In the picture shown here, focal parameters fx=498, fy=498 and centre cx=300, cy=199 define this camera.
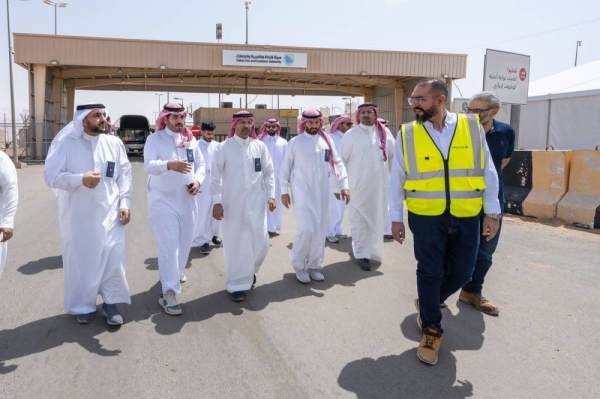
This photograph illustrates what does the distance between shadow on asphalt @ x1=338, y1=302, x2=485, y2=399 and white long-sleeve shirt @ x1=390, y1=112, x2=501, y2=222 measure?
39.1 inches

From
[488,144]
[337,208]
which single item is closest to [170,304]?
[488,144]

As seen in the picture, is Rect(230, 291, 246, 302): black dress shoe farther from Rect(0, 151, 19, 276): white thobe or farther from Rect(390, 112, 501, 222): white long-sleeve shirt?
Rect(0, 151, 19, 276): white thobe

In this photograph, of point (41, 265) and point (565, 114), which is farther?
point (565, 114)

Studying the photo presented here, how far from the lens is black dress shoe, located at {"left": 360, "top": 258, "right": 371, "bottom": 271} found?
5773 millimetres

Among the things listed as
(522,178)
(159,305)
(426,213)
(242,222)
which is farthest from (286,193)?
(522,178)

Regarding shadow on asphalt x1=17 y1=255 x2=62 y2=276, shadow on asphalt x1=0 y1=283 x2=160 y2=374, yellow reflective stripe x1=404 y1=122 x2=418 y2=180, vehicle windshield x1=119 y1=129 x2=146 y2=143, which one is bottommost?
shadow on asphalt x1=0 y1=283 x2=160 y2=374

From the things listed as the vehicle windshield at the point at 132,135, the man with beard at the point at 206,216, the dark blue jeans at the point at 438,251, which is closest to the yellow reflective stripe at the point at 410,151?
the dark blue jeans at the point at 438,251

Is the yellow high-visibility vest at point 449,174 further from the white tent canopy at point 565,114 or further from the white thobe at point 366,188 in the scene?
the white tent canopy at point 565,114

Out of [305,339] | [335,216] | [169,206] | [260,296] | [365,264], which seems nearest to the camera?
[305,339]

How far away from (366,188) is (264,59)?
22746 mm

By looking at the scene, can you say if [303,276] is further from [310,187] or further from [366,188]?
[366,188]

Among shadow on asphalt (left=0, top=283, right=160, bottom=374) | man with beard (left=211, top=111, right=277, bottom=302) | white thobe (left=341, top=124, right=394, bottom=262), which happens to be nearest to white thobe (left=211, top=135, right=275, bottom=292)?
man with beard (left=211, top=111, right=277, bottom=302)

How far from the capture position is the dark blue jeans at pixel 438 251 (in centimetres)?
346

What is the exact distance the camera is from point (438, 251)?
3.47 metres
